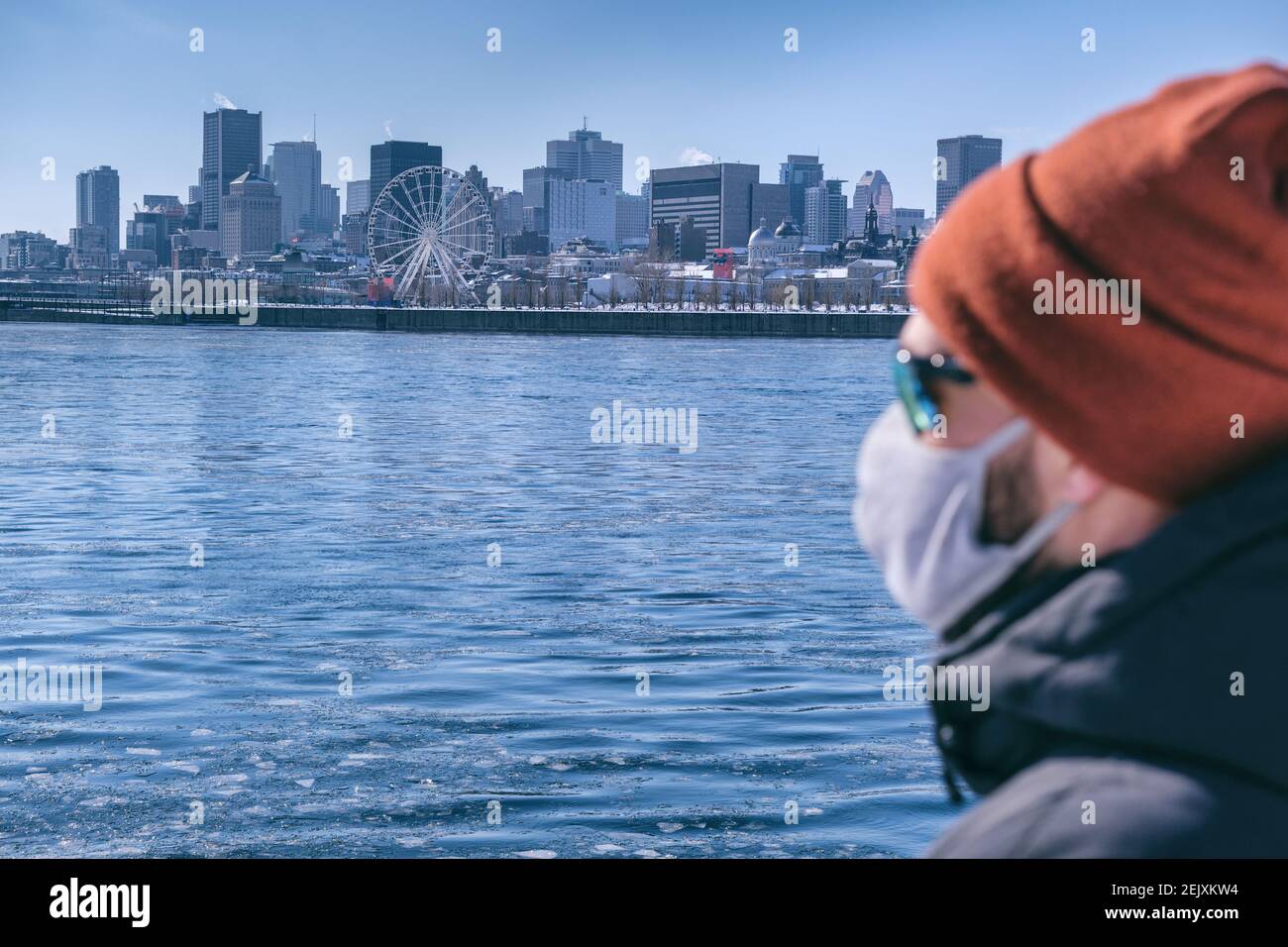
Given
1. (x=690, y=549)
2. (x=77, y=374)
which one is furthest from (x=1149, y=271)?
(x=77, y=374)

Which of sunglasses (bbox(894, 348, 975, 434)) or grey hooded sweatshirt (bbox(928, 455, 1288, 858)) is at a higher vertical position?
sunglasses (bbox(894, 348, 975, 434))

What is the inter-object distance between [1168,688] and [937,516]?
208 millimetres

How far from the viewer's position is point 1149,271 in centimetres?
128

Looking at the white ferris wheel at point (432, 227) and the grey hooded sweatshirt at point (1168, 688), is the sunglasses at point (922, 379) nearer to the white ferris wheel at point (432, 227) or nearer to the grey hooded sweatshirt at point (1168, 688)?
the grey hooded sweatshirt at point (1168, 688)

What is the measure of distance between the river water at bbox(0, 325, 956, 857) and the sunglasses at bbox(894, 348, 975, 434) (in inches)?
270

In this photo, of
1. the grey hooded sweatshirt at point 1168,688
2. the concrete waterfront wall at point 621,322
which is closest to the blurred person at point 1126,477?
the grey hooded sweatshirt at point 1168,688

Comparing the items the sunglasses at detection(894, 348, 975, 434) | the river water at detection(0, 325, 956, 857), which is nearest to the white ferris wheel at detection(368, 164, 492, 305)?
the river water at detection(0, 325, 956, 857)

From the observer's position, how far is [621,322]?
416ft

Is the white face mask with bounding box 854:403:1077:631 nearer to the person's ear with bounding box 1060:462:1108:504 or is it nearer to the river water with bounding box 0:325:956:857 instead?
the person's ear with bounding box 1060:462:1108:504

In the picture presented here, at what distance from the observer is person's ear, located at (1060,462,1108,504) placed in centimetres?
126

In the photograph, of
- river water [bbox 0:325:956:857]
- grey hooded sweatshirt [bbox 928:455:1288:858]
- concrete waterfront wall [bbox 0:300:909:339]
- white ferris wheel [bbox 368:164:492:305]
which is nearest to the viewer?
grey hooded sweatshirt [bbox 928:455:1288:858]

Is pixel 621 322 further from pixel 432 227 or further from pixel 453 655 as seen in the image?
pixel 453 655
